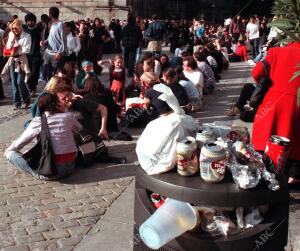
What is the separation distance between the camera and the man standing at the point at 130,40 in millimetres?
14586

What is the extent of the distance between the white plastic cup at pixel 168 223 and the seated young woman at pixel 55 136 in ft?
10.8

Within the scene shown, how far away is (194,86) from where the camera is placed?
985cm

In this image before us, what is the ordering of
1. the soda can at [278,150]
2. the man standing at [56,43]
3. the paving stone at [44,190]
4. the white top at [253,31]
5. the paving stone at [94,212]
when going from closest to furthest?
the soda can at [278,150], the paving stone at [94,212], the paving stone at [44,190], the man standing at [56,43], the white top at [253,31]

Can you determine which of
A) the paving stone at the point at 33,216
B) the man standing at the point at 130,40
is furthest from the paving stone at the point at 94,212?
the man standing at the point at 130,40

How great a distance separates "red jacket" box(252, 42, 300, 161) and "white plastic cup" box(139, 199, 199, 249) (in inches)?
97.2

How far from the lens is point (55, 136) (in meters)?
5.84

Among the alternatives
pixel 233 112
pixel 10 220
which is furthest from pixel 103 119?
pixel 233 112

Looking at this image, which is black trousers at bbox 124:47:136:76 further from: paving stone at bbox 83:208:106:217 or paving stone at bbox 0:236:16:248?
paving stone at bbox 0:236:16:248

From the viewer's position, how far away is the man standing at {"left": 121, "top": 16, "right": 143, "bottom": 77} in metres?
14.6

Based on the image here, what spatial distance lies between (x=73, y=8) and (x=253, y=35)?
15.1 m

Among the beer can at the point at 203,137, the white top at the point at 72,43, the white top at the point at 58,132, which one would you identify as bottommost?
the white top at the point at 58,132

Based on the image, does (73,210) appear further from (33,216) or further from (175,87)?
(175,87)

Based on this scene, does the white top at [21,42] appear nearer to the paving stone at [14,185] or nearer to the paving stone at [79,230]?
the paving stone at [14,185]

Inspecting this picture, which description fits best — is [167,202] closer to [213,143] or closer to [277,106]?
[213,143]
